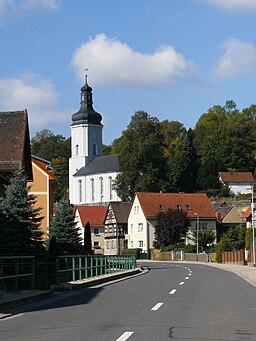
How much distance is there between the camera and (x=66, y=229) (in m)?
44.0

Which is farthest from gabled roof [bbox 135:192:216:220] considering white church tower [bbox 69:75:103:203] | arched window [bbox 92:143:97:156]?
arched window [bbox 92:143:97:156]

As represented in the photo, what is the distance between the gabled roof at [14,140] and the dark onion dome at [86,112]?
12021 centimetres

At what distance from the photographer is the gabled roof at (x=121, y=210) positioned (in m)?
113

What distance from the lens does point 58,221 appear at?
146ft

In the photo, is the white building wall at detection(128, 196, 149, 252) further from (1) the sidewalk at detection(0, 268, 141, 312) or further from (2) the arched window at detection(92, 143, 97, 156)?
(1) the sidewalk at detection(0, 268, 141, 312)

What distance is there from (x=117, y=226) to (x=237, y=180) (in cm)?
3193

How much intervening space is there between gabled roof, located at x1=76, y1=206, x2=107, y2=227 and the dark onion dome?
1569 inches

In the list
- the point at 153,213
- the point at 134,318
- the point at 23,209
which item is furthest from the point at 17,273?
the point at 153,213

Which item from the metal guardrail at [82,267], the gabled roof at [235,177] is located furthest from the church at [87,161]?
the metal guardrail at [82,267]

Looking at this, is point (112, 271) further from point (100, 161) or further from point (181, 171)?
point (100, 161)

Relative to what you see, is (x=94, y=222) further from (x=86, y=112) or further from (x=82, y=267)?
(x=82, y=267)

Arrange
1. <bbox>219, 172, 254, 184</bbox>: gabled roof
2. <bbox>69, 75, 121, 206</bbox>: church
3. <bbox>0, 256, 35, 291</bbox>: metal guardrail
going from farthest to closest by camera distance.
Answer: <bbox>69, 75, 121, 206</bbox>: church
<bbox>219, 172, 254, 184</bbox>: gabled roof
<bbox>0, 256, 35, 291</bbox>: metal guardrail

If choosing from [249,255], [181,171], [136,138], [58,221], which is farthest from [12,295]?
[181,171]

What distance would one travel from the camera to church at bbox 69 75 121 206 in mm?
155625
